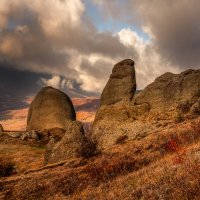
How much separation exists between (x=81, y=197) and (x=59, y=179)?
4706 mm

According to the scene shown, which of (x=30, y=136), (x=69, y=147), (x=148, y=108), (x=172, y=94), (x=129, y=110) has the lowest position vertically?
(x=69, y=147)

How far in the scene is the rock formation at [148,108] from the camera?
1148 inches

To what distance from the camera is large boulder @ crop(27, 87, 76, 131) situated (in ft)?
144

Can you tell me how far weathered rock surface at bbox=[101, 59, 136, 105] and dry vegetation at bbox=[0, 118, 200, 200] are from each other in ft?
37.4

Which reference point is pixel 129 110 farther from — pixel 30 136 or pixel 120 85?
pixel 30 136

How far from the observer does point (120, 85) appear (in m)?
34.0

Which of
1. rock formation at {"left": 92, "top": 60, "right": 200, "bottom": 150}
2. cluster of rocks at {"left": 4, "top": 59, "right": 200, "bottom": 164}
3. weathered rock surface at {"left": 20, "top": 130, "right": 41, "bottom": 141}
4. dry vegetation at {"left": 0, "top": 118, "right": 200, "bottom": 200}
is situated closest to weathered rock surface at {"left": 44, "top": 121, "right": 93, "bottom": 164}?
cluster of rocks at {"left": 4, "top": 59, "right": 200, "bottom": 164}

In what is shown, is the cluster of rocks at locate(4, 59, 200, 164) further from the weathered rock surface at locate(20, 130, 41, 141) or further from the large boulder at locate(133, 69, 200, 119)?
the weathered rock surface at locate(20, 130, 41, 141)

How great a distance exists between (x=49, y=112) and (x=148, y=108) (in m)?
17.1

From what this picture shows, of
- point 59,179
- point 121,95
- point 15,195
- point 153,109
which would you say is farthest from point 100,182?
point 121,95

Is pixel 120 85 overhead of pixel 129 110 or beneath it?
overhead

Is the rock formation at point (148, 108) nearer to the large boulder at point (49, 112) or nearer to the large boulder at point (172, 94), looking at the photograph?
the large boulder at point (172, 94)

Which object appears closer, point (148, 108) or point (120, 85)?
point (148, 108)

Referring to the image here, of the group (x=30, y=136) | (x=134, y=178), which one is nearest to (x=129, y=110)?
(x=30, y=136)
